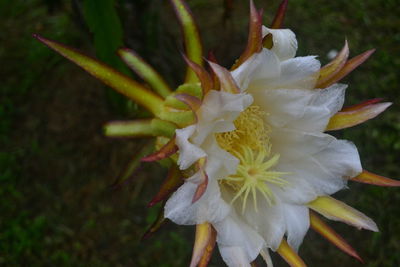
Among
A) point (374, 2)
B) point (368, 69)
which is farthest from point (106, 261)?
point (374, 2)

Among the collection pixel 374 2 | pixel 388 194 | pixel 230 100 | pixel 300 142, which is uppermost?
pixel 230 100

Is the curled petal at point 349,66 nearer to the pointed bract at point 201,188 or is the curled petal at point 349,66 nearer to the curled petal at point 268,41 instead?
the curled petal at point 268,41

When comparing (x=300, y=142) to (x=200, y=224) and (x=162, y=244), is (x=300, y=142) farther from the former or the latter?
(x=162, y=244)

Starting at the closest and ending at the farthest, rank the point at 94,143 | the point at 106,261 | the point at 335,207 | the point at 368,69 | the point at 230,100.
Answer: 1. the point at 230,100
2. the point at 335,207
3. the point at 106,261
4. the point at 94,143
5. the point at 368,69

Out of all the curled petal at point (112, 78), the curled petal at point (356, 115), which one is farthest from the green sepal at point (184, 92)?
the curled petal at point (356, 115)

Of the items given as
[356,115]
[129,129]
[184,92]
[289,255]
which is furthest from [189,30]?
[289,255]

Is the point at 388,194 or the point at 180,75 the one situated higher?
the point at 180,75

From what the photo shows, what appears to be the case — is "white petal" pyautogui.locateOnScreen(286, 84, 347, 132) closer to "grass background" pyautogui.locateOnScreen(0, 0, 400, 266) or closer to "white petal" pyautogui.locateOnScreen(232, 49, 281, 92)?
"white petal" pyautogui.locateOnScreen(232, 49, 281, 92)

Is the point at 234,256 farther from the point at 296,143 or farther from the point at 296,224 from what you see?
the point at 296,143
